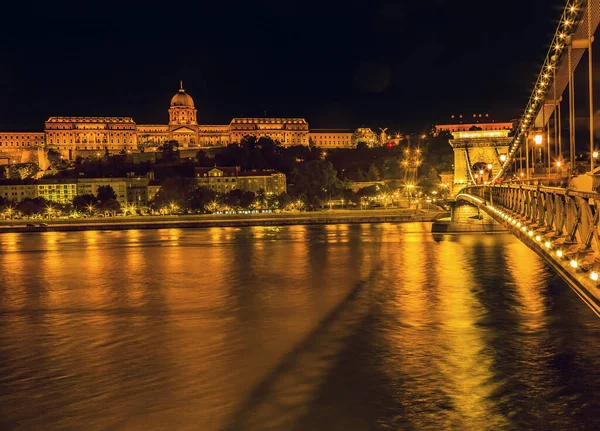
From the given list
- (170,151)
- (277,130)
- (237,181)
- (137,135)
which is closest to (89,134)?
(137,135)

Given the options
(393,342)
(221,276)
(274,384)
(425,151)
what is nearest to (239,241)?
(221,276)

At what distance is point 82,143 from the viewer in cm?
9294

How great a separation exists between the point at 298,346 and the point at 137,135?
86.8 m

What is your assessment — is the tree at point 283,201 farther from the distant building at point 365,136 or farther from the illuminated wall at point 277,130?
the illuminated wall at point 277,130

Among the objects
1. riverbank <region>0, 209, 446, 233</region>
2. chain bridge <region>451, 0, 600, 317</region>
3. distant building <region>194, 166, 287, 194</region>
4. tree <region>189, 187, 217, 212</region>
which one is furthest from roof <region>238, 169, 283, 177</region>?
chain bridge <region>451, 0, 600, 317</region>

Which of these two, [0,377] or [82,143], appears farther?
[82,143]

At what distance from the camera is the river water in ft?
26.4

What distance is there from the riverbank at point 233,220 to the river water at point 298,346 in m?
22.8

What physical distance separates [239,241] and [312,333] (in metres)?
20.4

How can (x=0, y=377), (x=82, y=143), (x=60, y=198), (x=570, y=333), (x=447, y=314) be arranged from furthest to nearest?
1. (x=82, y=143)
2. (x=60, y=198)
3. (x=447, y=314)
4. (x=570, y=333)
5. (x=0, y=377)

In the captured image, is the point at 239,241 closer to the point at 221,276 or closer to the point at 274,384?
the point at 221,276

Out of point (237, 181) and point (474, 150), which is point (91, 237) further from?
point (237, 181)

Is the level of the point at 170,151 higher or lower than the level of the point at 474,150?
higher

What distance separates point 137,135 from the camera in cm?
9512
